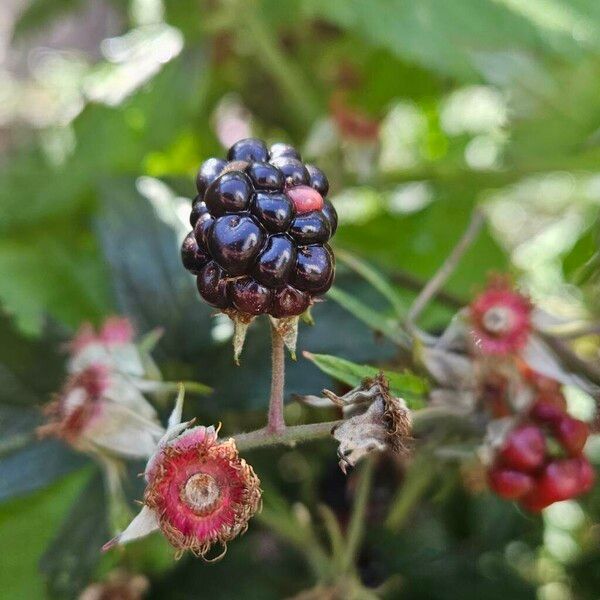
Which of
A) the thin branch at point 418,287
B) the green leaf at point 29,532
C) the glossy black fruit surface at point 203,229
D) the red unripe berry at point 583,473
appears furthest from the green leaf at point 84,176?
the red unripe berry at point 583,473

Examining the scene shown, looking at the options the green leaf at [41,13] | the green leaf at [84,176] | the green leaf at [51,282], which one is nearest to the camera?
the green leaf at [51,282]

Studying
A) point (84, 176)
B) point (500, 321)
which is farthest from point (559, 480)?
point (84, 176)

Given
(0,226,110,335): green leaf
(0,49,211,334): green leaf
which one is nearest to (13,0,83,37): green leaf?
(0,49,211,334): green leaf

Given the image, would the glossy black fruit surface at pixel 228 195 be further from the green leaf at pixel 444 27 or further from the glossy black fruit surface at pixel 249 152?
the green leaf at pixel 444 27

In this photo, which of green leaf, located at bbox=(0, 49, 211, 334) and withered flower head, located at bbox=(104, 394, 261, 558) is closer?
withered flower head, located at bbox=(104, 394, 261, 558)

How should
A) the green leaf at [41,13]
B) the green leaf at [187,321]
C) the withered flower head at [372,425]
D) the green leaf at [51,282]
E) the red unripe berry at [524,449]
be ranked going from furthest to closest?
1. the green leaf at [41,13]
2. the green leaf at [51,282]
3. the green leaf at [187,321]
4. the red unripe berry at [524,449]
5. the withered flower head at [372,425]

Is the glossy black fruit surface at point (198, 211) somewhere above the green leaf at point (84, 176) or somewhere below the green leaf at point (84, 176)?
above

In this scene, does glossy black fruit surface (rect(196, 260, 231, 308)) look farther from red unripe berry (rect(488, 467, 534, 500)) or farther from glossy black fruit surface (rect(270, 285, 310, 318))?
red unripe berry (rect(488, 467, 534, 500))

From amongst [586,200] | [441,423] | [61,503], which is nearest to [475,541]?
[441,423]

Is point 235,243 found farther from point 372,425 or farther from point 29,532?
point 29,532
